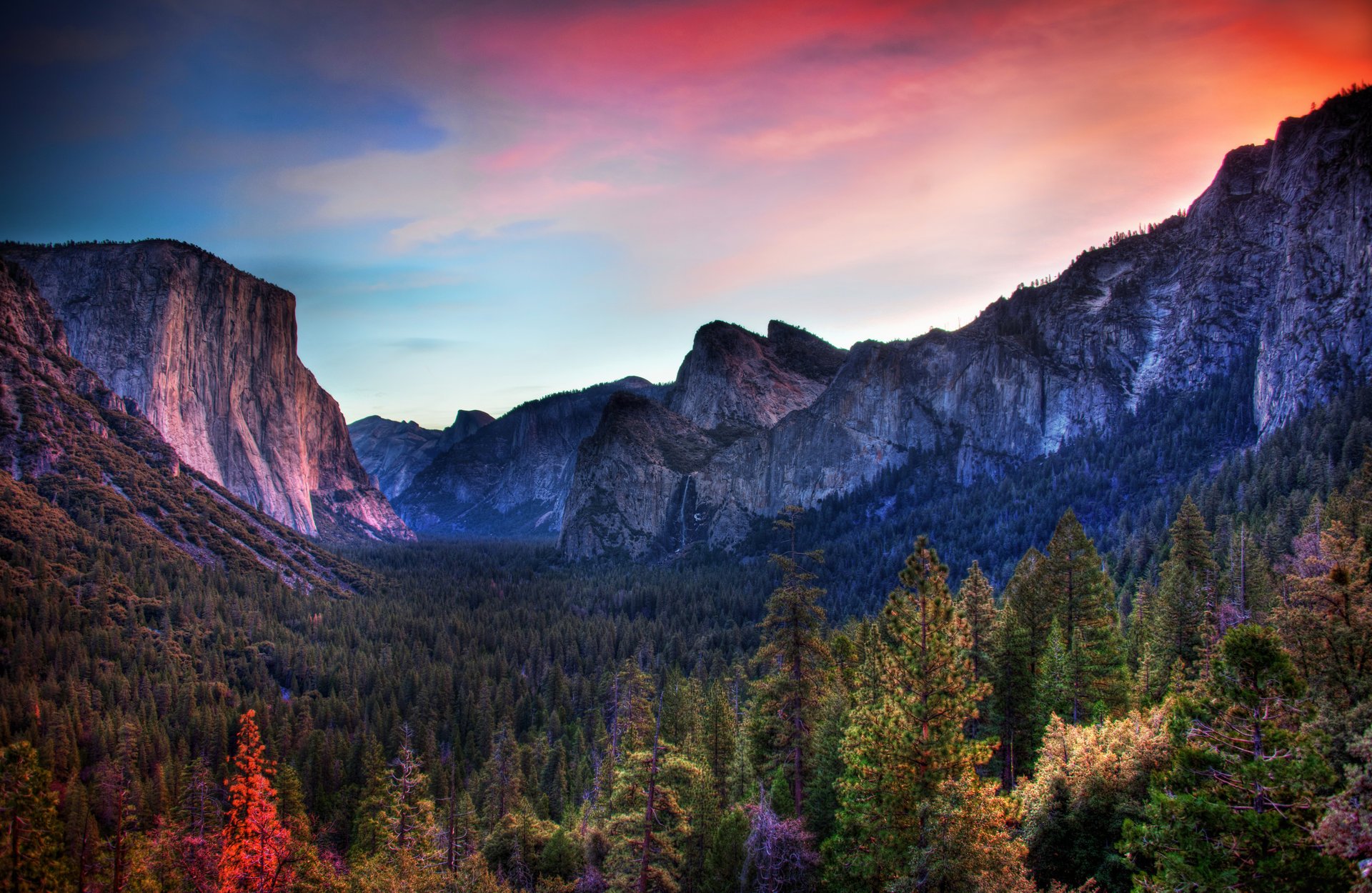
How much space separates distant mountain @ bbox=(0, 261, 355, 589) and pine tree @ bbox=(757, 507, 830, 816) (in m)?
94.9

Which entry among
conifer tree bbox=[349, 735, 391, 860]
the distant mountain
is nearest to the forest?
conifer tree bbox=[349, 735, 391, 860]

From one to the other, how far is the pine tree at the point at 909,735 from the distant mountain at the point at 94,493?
99.6 metres

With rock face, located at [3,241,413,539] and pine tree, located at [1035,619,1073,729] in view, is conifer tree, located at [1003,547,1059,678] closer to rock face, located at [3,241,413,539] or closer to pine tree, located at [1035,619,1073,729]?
pine tree, located at [1035,619,1073,729]

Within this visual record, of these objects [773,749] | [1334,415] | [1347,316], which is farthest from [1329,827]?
[1347,316]

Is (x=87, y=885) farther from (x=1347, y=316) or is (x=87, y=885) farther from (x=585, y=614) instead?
(x=1347, y=316)

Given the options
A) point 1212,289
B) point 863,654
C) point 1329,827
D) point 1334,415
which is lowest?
point 863,654

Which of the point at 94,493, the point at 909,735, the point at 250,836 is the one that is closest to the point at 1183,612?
the point at 909,735

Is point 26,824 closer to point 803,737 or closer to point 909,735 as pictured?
point 803,737

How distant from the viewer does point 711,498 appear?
19225 centimetres

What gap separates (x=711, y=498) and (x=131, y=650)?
13402 cm

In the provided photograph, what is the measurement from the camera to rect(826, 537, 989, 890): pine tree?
18.4m

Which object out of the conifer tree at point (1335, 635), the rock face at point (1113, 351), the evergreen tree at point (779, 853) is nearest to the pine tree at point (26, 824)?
the evergreen tree at point (779, 853)

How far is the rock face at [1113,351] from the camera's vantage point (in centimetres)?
9838

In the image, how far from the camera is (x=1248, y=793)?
41.5 feet
